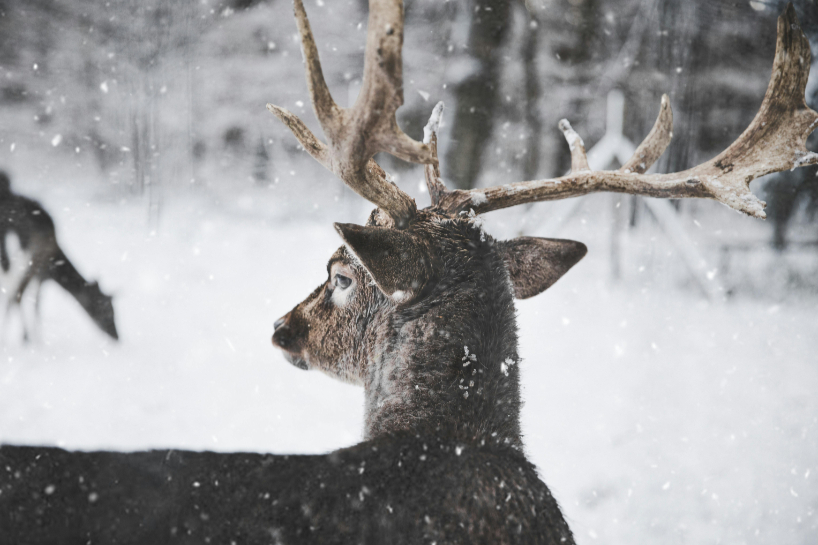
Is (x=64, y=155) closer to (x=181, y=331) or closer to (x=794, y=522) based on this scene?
(x=181, y=331)

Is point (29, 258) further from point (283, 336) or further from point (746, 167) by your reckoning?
point (746, 167)

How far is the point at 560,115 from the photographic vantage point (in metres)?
2.30

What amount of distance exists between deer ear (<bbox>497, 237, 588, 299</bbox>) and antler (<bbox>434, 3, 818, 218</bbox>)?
108 millimetres

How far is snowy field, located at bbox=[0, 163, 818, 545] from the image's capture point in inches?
89.9

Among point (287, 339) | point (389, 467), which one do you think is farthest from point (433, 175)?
point (389, 467)

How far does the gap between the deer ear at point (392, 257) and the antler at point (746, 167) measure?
0.25 meters

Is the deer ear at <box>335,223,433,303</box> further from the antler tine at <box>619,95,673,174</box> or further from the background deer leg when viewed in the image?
the background deer leg

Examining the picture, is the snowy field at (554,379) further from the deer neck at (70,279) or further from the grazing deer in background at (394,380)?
the grazing deer in background at (394,380)

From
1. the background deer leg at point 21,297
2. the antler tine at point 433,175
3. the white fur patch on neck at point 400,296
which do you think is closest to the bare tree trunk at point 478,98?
the antler tine at point 433,175

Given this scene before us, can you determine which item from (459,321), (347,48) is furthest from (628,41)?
(459,321)

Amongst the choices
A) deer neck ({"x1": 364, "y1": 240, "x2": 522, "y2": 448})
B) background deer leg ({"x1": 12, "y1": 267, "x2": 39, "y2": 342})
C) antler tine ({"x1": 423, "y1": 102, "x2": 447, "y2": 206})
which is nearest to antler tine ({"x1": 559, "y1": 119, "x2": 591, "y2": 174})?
→ antler tine ({"x1": 423, "y1": 102, "x2": 447, "y2": 206})

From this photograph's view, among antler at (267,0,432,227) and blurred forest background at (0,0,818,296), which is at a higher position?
blurred forest background at (0,0,818,296)

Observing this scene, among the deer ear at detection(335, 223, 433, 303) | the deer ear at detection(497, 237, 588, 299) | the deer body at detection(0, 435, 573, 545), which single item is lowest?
the deer body at detection(0, 435, 573, 545)

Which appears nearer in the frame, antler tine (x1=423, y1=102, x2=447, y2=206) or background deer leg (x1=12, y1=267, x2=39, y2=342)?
antler tine (x1=423, y1=102, x2=447, y2=206)
